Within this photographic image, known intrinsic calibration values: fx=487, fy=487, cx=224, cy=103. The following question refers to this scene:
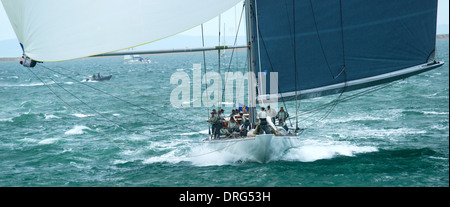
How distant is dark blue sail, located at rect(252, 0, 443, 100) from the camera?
77.9ft

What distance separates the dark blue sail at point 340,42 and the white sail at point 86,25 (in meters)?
8.57

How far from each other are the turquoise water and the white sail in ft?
9.92

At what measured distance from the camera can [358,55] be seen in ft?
80.6

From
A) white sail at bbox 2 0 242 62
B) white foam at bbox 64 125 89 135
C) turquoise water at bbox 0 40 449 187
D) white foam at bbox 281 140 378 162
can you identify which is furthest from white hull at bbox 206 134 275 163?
white foam at bbox 64 125 89 135

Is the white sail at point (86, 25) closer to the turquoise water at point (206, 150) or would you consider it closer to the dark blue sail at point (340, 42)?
the turquoise water at point (206, 150)

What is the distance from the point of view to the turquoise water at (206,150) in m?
22.9

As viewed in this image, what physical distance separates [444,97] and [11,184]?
41425 millimetres

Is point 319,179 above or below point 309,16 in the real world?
below

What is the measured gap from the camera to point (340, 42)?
2478cm

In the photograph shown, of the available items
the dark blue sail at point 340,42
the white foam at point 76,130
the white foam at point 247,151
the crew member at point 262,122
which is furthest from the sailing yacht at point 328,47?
the white foam at point 76,130

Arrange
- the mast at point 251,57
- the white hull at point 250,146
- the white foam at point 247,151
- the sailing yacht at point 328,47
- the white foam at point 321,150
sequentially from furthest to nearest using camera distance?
1. the white foam at point 321,150
2. the white foam at point 247,151
3. the sailing yacht at point 328,47
4. the mast at point 251,57
5. the white hull at point 250,146
